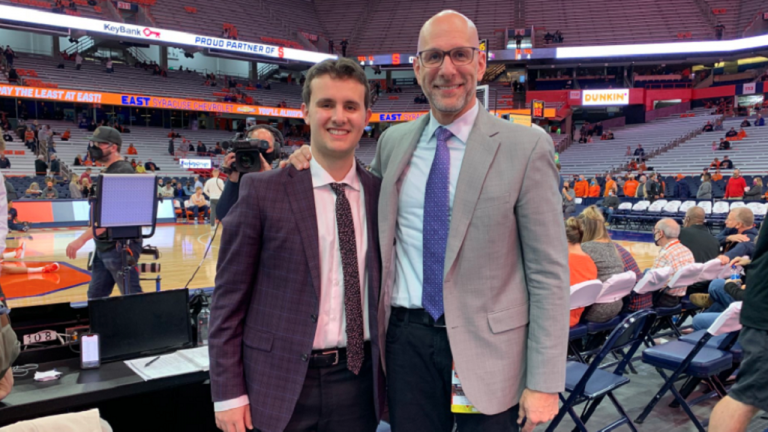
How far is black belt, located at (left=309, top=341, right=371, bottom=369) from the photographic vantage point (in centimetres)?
143

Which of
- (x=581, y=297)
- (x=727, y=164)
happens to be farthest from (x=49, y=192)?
(x=727, y=164)

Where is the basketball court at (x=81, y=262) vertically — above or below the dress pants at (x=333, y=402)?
below

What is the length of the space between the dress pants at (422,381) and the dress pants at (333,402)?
9 centimetres

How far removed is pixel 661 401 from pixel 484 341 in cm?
261

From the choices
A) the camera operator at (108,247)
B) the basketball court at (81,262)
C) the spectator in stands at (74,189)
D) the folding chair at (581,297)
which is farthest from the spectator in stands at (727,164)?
the spectator in stands at (74,189)

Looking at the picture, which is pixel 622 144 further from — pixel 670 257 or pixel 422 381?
pixel 422 381

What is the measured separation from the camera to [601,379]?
2.70m

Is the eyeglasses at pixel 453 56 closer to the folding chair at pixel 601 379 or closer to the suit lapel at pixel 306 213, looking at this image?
the suit lapel at pixel 306 213

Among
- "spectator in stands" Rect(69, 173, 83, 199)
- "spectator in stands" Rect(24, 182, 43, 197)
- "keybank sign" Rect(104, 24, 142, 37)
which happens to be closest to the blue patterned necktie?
"spectator in stands" Rect(69, 173, 83, 199)

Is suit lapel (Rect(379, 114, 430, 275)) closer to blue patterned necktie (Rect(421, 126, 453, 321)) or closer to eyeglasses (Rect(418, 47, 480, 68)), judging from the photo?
blue patterned necktie (Rect(421, 126, 453, 321))

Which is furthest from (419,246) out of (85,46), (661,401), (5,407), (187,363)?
(85,46)

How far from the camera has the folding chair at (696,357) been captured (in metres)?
2.72

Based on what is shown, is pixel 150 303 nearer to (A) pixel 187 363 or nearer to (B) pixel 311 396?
(A) pixel 187 363

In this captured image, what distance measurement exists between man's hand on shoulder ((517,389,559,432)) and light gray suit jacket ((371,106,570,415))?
0.03 metres
